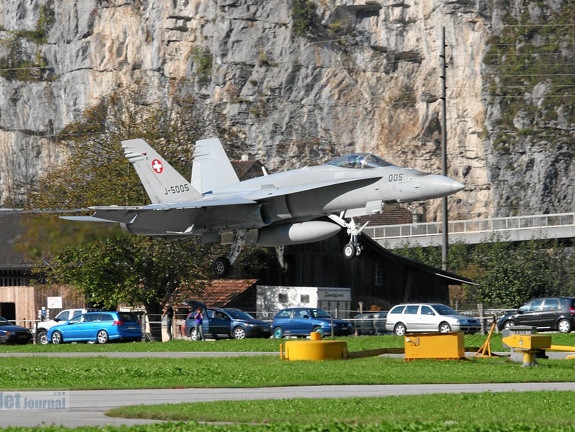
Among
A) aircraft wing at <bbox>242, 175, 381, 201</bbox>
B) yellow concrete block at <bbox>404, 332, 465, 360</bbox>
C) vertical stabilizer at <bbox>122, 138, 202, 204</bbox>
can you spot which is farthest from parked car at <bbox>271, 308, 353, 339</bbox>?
yellow concrete block at <bbox>404, 332, 465, 360</bbox>

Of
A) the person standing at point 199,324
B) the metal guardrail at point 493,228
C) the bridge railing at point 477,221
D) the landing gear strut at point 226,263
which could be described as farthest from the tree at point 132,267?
the bridge railing at point 477,221

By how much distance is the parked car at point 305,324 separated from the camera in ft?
154

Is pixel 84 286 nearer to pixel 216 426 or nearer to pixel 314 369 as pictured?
pixel 314 369

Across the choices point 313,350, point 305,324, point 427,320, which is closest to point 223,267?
point 305,324

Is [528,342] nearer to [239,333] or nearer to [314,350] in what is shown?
[314,350]

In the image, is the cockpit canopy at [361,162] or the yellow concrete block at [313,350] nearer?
the yellow concrete block at [313,350]

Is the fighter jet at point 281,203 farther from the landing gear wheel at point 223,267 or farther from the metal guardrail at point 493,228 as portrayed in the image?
the metal guardrail at point 493,228

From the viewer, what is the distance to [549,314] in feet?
153

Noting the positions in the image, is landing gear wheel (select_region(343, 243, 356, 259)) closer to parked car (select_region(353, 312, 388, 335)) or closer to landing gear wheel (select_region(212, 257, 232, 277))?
landing gear wheel (select_region(212, 257, 232, 277))

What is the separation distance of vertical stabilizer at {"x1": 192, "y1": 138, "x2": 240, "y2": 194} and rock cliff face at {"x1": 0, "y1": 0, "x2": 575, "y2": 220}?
6291cm

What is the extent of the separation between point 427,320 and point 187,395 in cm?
2638

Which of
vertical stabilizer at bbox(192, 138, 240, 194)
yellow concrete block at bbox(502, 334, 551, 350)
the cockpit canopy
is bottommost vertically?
yellow concrete block at bbox(502, 334, 551, 350)

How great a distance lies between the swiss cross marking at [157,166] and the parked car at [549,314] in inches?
573

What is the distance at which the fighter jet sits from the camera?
35.4m
